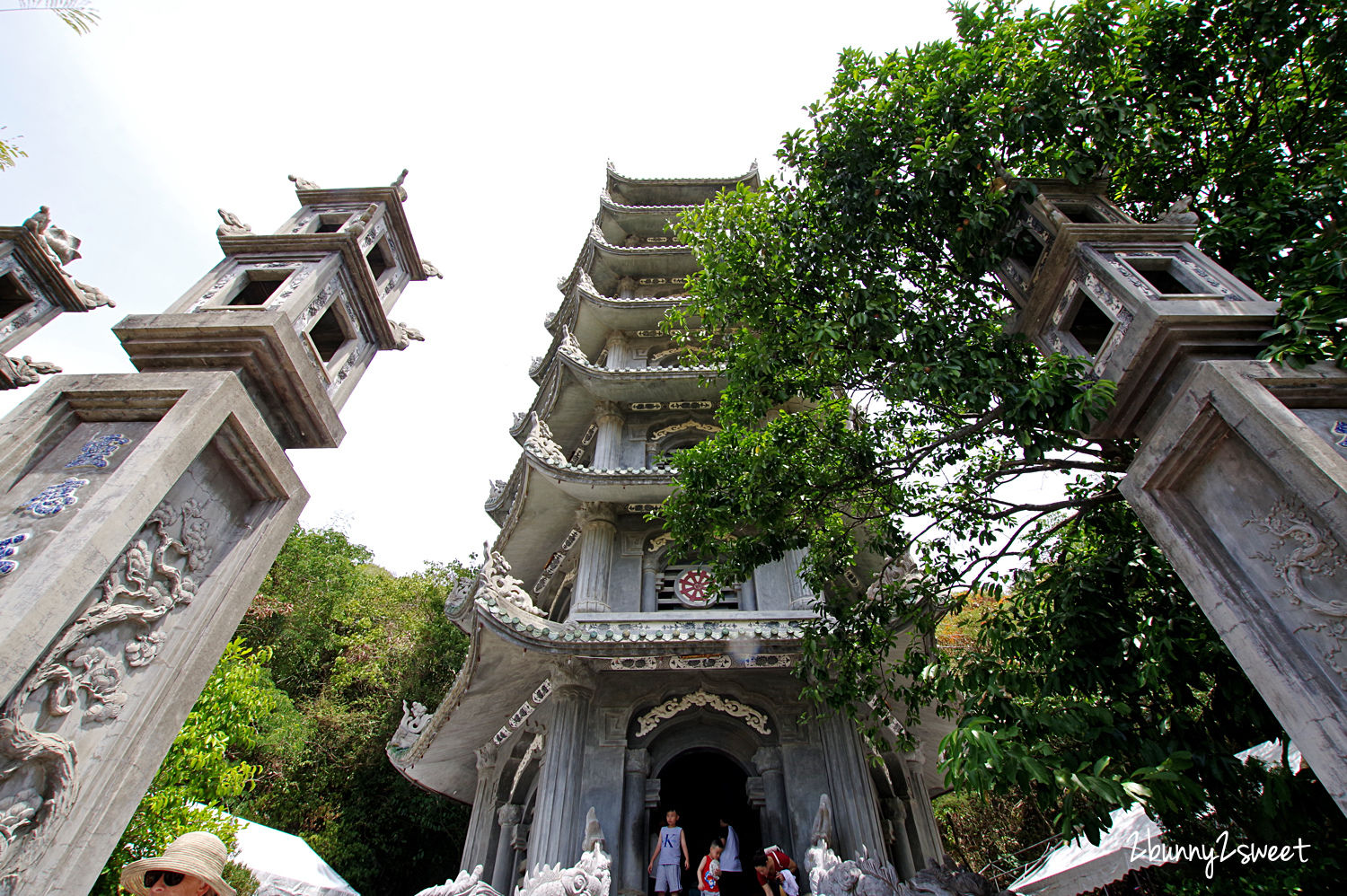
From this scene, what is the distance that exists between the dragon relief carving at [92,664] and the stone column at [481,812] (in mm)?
7799

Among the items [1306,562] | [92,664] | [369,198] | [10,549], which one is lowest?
[92,664]

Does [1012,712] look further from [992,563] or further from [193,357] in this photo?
[193,357]

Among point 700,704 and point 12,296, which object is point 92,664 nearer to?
point 700,704

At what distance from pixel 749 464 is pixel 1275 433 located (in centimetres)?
398

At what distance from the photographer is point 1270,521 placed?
3.76m

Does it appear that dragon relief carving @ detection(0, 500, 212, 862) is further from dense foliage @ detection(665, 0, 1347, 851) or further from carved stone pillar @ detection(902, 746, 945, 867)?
carved stone pillar @ detection(902, 746, 945, 867)

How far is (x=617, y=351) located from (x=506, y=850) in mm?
9249

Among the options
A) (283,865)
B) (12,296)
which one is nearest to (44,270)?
(12,296)

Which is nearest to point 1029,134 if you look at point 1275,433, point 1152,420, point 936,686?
point 1152,420

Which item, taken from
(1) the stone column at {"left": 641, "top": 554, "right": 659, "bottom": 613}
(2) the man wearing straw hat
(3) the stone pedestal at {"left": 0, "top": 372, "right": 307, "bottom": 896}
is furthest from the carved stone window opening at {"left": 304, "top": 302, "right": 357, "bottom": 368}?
(1) the stone column at {"left": 641, "top": 554, "right": 659, "bottom": 613}

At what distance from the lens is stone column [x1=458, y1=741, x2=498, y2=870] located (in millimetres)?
10039

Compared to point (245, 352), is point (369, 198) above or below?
above

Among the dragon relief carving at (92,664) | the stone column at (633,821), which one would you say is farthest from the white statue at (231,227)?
the stone column at (633,821)

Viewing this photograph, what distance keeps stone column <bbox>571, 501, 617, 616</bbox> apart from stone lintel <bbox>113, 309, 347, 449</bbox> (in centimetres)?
565
